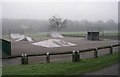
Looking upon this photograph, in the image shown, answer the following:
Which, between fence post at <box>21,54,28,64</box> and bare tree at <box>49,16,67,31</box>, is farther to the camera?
bare tree at <box>49,16,67,31</box>

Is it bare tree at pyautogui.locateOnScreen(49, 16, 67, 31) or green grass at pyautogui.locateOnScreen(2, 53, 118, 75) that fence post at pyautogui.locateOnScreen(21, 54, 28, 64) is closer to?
green grass at pyautogui.locateOnScreen(2, 53, 118, 75)

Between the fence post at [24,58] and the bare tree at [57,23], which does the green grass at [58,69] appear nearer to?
the fence post at [24,58]

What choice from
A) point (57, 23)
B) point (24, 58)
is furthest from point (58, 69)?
point (57, 23)

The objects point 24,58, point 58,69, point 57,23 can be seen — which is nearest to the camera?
point 58,69

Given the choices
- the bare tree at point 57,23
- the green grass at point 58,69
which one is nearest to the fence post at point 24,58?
the green grass at point 58,69

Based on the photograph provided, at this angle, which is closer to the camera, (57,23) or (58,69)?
(58,69)

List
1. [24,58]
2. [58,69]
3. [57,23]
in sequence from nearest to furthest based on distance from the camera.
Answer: [58,69] < [24,58] < [57,23]

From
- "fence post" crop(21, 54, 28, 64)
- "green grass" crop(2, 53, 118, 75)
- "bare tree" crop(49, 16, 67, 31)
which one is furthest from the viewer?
"bare tree" crop(49, 16, 67, 31)

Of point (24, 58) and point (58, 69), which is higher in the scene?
point (24, 58)

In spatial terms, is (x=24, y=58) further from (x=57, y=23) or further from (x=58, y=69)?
(x=57, y=23)

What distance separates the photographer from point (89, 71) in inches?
408

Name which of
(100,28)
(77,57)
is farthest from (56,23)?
(77,57)

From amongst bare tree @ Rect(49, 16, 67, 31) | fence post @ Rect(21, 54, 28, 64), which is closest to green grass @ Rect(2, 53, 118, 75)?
fence post @ Rect(21, 54, 28, 64)

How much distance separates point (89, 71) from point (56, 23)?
123 m
